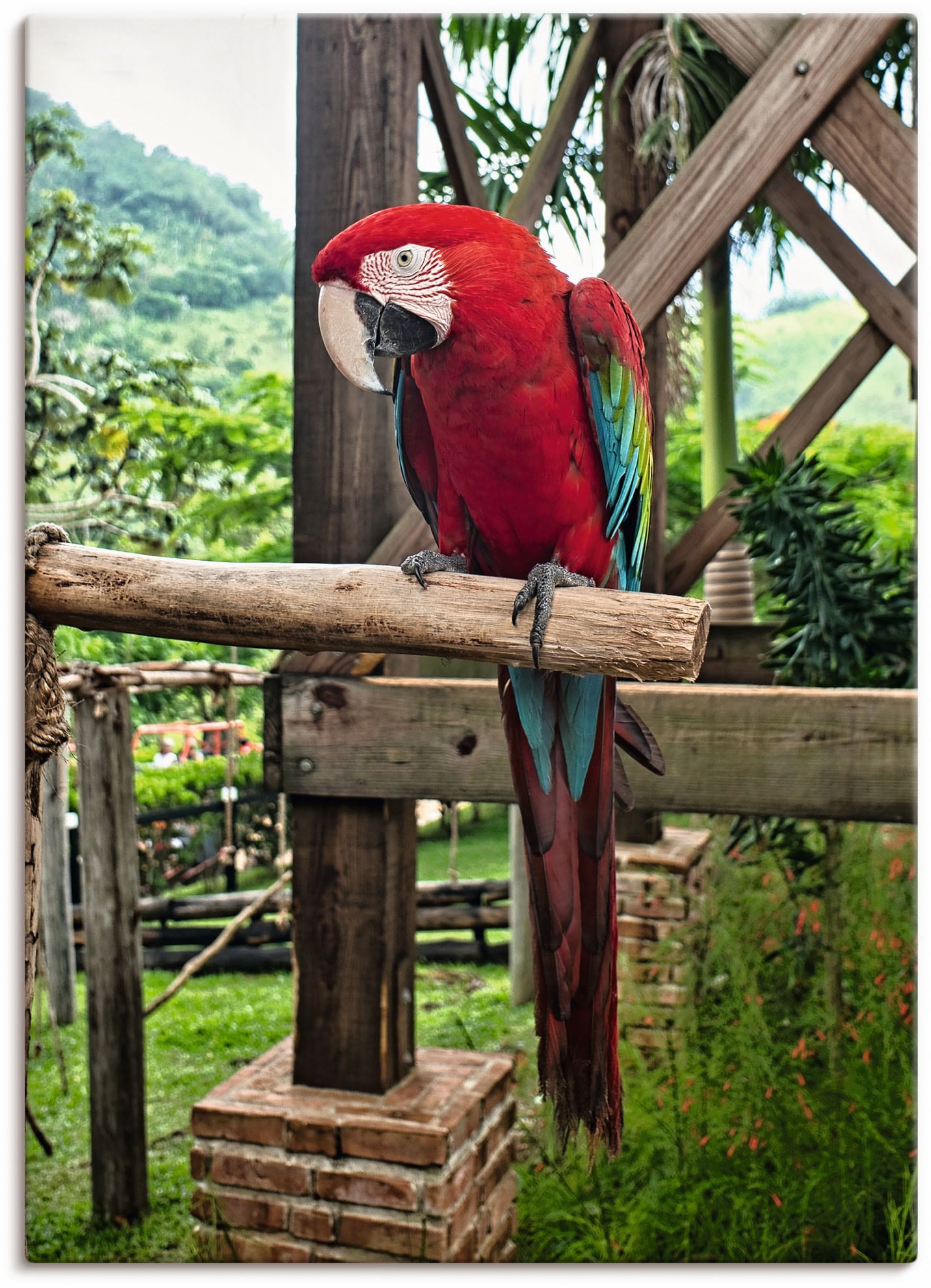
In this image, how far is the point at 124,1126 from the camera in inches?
65.5

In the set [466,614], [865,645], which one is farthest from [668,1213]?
[466,614]

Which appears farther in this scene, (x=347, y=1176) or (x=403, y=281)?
(x=347, y=1176)

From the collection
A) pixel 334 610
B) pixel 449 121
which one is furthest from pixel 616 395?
pixel 449 121

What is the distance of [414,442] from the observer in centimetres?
99

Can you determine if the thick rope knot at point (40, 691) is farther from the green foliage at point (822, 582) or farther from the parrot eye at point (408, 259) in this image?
the green foliage at point (822, 582)

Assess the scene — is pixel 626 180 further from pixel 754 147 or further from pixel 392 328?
pixel 392 328

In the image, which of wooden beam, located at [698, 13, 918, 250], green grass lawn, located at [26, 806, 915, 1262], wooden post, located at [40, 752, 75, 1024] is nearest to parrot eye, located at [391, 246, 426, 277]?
wooden beam, located at [698, 13, 918, 250]

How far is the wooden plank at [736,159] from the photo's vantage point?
4.11 ft

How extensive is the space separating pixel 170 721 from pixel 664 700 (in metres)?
1.13

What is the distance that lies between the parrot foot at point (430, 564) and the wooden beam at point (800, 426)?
1.81ft

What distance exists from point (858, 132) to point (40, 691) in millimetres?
1245

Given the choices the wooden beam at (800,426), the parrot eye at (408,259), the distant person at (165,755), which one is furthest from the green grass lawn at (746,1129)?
the parrot eye at (408,259)

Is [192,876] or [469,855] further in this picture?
[469,855]

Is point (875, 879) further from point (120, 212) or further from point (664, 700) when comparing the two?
point (120, 212)
